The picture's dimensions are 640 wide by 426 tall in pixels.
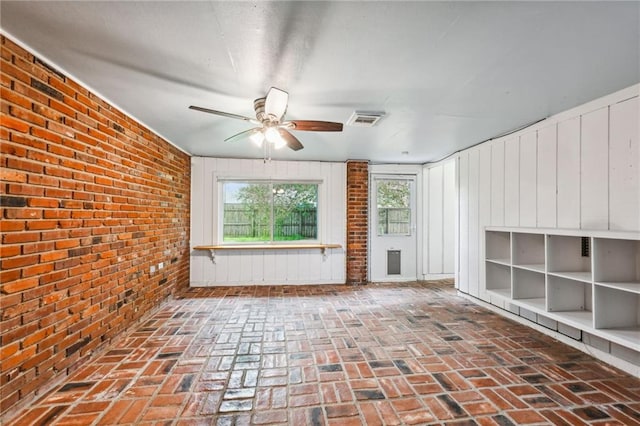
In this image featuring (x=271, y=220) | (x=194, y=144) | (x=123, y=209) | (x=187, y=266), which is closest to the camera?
(x=123, y=209)

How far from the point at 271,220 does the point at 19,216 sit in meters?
3.68

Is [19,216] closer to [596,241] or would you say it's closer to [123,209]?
[123,209]

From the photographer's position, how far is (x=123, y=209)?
2.87m

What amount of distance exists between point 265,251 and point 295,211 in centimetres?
92

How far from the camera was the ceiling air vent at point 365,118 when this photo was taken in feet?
9.26

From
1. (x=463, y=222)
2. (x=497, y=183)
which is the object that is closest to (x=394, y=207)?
(x=463, y=222)

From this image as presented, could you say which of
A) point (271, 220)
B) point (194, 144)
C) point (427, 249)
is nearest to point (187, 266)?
point (271, 220)

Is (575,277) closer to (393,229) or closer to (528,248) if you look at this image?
(528,248)

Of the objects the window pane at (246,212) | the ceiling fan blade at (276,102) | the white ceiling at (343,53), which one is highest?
the white ceiling at (343,53)

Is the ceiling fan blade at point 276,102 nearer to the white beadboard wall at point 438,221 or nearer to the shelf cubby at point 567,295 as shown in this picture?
the shelf cubby at point 567,295

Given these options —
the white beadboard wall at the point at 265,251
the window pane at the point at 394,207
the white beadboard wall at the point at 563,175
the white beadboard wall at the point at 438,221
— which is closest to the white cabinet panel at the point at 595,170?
the white beadboard wall at the point at 563,175

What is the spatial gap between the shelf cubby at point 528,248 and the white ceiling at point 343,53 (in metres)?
1.28

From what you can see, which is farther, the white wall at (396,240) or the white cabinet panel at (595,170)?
the white wall at (396,240)

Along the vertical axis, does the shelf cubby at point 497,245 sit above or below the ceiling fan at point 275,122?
below
